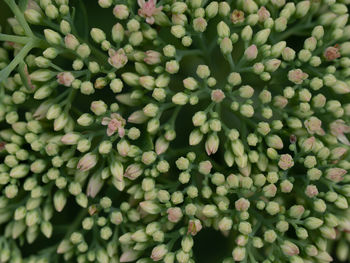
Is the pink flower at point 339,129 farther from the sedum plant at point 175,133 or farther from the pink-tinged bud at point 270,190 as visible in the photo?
the pink-tinged bud at point 270,190

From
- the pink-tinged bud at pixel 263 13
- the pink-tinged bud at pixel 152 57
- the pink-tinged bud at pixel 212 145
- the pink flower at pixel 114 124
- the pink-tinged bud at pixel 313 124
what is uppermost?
the pink-tinged bud at pixel 263 13

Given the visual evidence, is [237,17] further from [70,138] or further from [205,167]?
[70,138]

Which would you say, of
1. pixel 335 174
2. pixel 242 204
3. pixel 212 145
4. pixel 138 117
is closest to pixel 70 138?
pixel 138 117

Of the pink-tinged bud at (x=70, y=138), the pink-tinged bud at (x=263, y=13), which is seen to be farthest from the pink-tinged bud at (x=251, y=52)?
the pink-tinged bud at (x=70, y=138)

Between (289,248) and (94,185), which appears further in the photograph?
(94,185)

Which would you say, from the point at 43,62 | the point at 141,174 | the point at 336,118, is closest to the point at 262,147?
the point at 336,118
